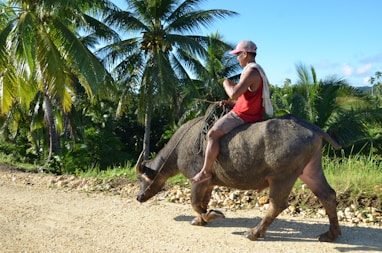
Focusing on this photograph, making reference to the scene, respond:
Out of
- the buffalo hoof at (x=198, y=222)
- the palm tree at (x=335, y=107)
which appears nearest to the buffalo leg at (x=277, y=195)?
the buffalo hoof at (x=198, y=222)

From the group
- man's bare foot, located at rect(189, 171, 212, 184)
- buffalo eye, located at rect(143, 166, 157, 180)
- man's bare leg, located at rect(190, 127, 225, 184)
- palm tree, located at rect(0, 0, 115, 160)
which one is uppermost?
palm tree, located at rect(0, 0, 115, 160)

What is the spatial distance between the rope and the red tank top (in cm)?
28

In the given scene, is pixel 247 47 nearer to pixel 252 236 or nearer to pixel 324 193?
pixel 324 193

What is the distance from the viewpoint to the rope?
486cm

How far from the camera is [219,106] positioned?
4.93 meters

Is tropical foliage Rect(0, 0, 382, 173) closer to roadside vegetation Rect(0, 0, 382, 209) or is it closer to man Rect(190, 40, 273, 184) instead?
roadside vegetation Rect(0, 0, 382, 209)

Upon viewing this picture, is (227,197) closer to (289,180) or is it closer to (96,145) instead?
(289,180)

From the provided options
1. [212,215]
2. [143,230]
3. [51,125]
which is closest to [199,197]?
[212,215]

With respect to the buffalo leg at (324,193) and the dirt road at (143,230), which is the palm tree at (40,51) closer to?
the dirt road at (143,230)

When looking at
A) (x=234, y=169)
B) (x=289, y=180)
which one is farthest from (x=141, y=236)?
(x=289, y=180)

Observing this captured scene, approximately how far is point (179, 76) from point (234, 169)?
12635 mm

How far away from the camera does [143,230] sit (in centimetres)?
Result: 483

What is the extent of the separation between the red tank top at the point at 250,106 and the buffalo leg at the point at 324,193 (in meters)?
0.79

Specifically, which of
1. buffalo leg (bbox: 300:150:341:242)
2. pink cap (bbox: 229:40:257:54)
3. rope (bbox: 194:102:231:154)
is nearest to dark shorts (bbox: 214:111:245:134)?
rope (bbox: 194:102:231:154)
